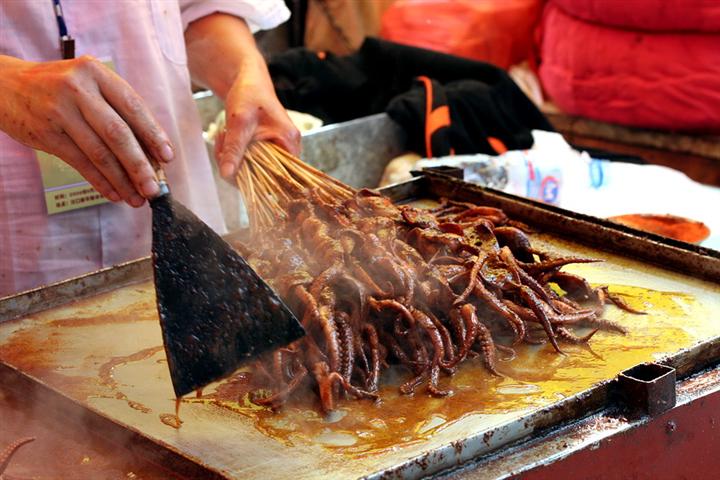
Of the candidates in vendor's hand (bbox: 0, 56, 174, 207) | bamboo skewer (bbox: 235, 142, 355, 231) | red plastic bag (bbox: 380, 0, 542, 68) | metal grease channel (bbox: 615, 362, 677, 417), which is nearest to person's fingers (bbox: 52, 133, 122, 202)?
vendor's hand (bbox: 0, 56, 174, 207)

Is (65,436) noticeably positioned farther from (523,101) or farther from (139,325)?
(523,101)

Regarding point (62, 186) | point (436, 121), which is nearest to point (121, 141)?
point (62, 186)

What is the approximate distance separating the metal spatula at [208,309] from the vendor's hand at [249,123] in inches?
32.4

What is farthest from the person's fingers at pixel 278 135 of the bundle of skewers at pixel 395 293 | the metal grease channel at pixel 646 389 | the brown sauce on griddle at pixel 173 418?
the metal grease channel at pixel 646 389

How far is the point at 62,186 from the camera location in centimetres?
261

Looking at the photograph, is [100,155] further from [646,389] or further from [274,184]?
[646,389]

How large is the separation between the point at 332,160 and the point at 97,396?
240cm

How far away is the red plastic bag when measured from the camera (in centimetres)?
572

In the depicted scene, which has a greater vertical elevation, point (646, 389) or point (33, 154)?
point (33, 154)

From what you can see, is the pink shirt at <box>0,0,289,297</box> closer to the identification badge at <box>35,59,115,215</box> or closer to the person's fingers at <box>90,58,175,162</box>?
the identification badge at <box>35,59,115,215</box>

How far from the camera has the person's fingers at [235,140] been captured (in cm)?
257

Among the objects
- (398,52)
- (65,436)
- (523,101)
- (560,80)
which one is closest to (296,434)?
(65,436)

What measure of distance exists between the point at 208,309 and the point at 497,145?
2.76 metres

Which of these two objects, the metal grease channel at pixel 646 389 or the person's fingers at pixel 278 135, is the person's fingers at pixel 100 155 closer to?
the person's fingers at pixel 278 135
